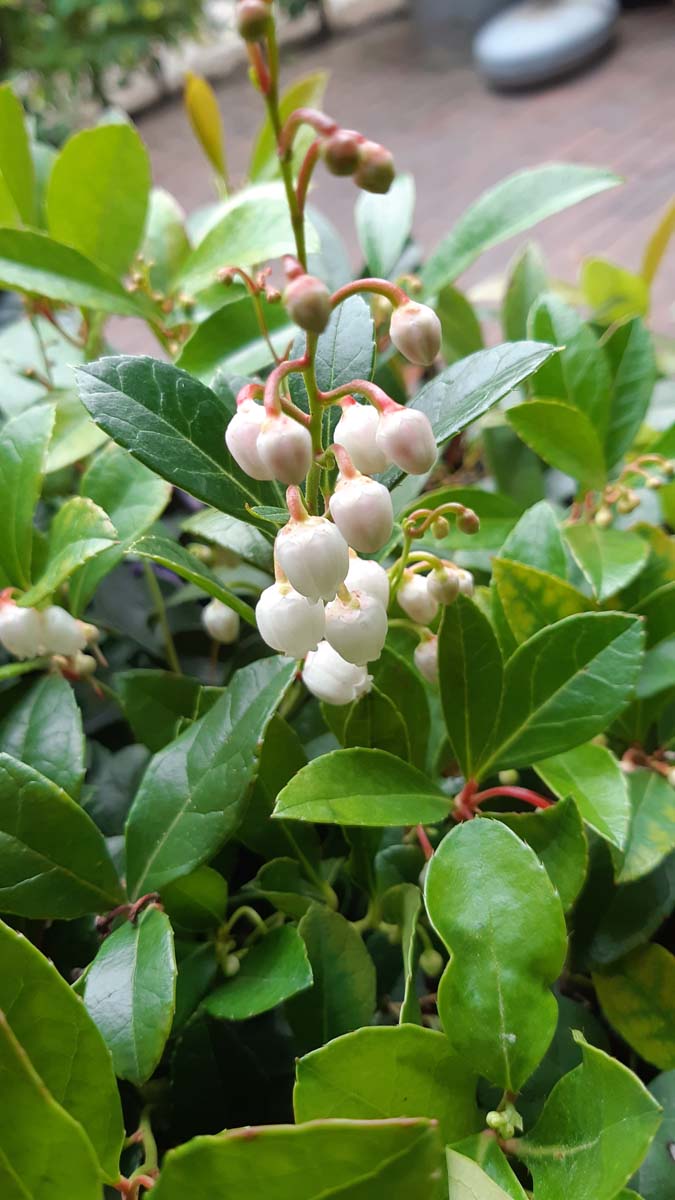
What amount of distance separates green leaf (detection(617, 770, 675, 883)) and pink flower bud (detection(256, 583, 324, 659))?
0.21 meters

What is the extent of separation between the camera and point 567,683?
44 centimetres

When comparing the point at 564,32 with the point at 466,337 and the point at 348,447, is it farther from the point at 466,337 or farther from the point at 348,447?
the point at 348,447

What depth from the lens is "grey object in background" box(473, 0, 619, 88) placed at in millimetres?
3533

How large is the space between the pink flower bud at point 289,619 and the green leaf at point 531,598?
0.51 feet

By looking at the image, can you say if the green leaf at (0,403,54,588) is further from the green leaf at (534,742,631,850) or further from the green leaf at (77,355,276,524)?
the green leaf at (534,742,631,850)

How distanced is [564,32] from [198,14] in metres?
1.73

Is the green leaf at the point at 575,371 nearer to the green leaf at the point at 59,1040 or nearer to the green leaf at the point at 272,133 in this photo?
the green leaf at the point at 272,133

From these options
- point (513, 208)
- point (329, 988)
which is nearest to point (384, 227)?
point (513, 208)

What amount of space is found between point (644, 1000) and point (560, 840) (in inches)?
5.4

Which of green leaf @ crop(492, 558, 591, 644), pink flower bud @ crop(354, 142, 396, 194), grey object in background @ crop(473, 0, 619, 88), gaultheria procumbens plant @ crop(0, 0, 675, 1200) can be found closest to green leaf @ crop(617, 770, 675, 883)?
gaultheria procumbens plant @ crop(0, 0, 675, 1200)

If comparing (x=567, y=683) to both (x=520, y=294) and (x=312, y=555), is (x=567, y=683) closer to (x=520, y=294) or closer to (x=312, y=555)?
(x=312, y=555)

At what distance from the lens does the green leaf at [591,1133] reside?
318 millimetres

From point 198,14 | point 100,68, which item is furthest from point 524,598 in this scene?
point 198,14

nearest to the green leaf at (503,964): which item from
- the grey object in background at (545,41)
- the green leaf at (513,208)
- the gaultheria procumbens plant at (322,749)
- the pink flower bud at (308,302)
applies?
the gaultheria procumbens plant at (322,749)
